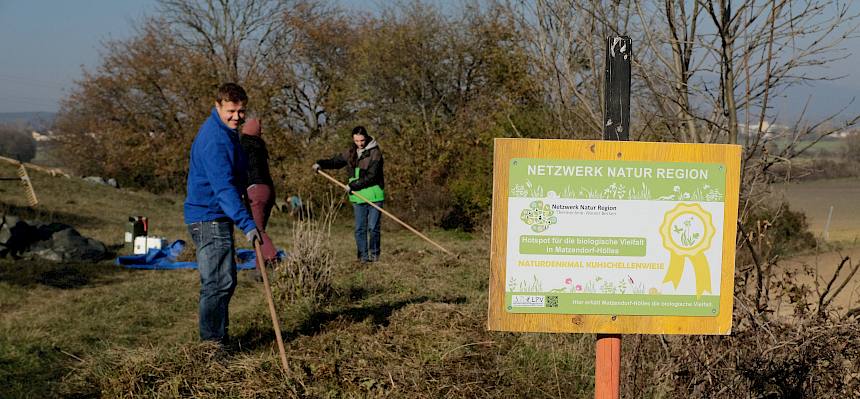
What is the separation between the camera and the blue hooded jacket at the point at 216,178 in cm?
483

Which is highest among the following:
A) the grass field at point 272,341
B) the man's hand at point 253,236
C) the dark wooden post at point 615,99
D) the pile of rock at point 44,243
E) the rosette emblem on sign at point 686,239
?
the dark wooden post at point 615,99

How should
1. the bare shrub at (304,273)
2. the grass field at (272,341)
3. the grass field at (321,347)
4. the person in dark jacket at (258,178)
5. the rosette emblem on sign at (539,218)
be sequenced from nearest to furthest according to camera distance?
the rosette emblem on sign at (539,218), the grass field at (321,347), the grass field at (272,341), the bare shrub at (304,273), the person in dark jacket at (258,178)

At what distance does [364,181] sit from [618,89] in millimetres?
6249

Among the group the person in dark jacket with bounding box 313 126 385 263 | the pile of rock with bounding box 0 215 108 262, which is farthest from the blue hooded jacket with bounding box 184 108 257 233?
the pile of rock with bounding box 0 215 108 262

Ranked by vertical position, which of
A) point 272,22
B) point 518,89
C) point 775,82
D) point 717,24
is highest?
point 272,22

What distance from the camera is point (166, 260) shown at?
9.71 meters

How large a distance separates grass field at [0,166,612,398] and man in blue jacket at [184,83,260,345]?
0.33 meters

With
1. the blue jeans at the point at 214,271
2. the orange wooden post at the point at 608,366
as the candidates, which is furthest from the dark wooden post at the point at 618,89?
the blue jeans at the point at 214,271

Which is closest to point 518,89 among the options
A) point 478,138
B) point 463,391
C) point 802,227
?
point 478,138

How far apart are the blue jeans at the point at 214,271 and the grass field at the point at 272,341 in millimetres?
282

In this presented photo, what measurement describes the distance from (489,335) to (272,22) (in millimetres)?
29385

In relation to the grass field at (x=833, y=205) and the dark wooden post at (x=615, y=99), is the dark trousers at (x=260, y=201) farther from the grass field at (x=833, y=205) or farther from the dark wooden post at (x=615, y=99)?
the grass field at (x=833, y=205)

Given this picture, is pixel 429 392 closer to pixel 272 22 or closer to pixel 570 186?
pixel 570 186

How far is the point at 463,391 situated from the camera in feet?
14.2
